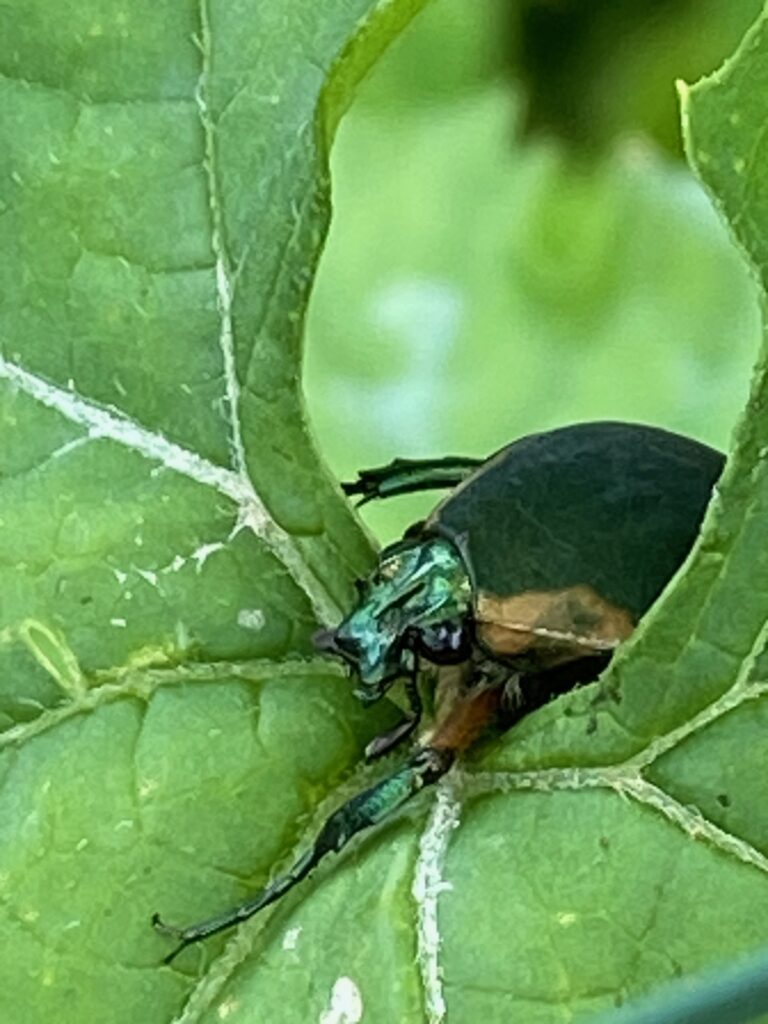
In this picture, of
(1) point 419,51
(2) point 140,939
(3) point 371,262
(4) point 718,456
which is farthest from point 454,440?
(2) point 140,939

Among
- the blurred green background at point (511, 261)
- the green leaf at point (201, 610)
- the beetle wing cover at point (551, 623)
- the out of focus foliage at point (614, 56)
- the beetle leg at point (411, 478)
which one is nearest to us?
the green leaf at point (201, 610)

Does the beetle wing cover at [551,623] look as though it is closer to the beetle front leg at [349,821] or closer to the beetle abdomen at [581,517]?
the beetle abdomen at [581,517]

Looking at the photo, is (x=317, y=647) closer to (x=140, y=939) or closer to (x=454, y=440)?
(x=140, y=939)

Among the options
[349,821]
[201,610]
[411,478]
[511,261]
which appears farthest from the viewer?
[511,261]

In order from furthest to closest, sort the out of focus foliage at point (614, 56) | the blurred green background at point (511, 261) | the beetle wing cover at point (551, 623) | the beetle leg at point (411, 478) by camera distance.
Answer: the out of focus foliage at point (614, 56) < the blurred green background at point (511, 261) < the beetle leg at point (411, 478) < the beetle wing cover at point (551, 623)

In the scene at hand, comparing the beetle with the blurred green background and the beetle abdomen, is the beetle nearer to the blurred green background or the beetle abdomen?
the beetle abdomen

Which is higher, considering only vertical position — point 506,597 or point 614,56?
point 614,56

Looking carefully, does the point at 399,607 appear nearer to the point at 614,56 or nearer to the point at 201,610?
the point at 201,610

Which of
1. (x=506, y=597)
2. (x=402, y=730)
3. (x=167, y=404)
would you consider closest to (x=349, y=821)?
(x=402, y=730)

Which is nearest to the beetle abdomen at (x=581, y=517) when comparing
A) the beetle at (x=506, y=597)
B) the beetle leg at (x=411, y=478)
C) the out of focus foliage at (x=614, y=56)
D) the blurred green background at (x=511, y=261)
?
the beetle at (x=506, y=597)
